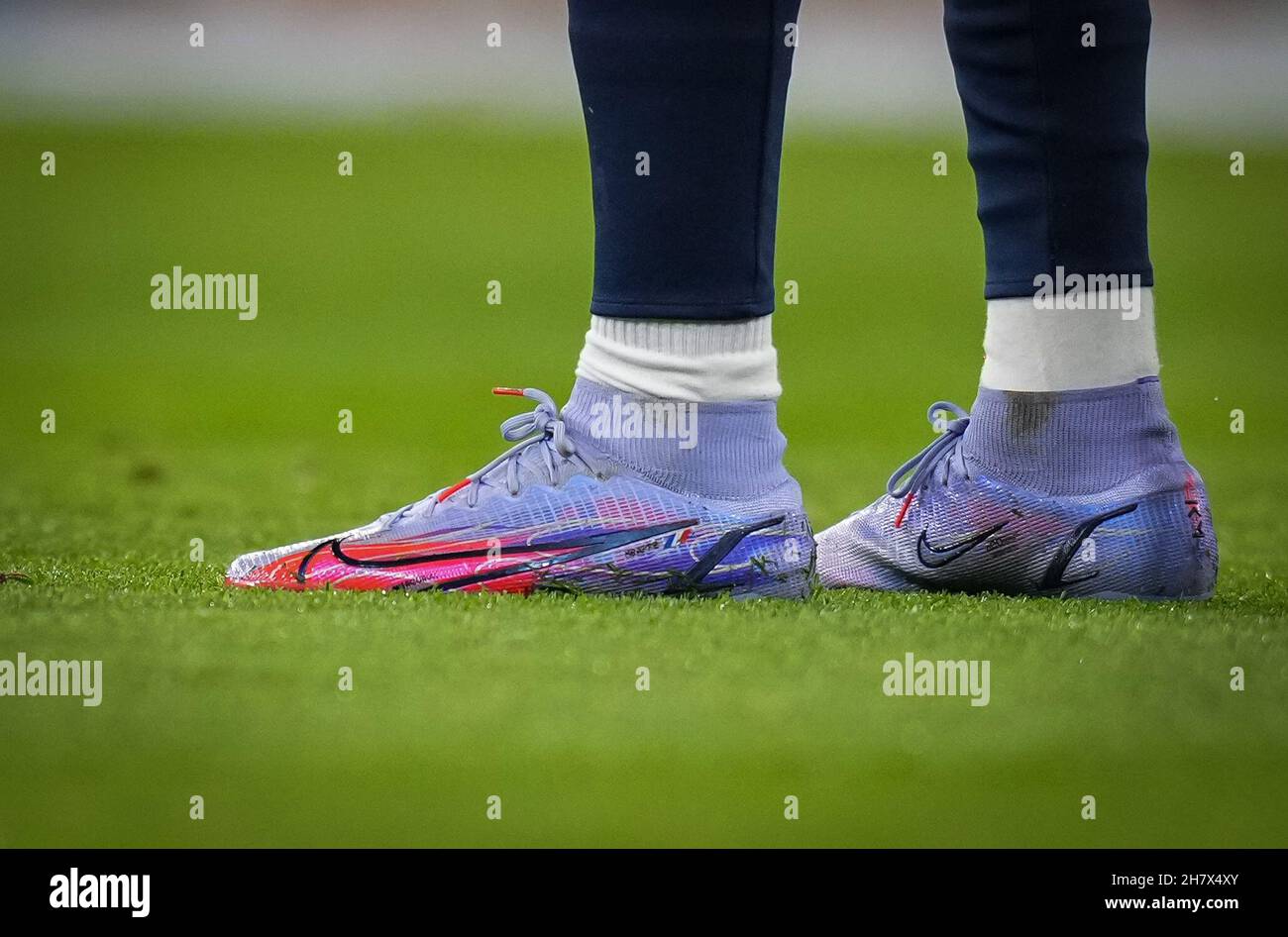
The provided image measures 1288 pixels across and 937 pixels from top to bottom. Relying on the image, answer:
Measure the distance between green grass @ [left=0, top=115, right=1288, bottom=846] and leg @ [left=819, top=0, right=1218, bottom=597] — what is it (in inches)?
2.5

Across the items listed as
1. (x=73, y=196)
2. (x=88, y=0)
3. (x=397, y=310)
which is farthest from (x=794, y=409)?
(x=88, y=0)

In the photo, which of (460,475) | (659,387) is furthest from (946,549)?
(460,475)

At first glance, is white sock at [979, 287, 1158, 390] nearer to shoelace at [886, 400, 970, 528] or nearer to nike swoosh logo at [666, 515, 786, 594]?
shoelace at [886, 400, 970, 528]

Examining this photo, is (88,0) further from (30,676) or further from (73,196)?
(30,676)

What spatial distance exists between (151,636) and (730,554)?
460 mm

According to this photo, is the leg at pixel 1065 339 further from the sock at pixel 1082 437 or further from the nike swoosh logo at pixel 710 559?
the nike swoosh logo at pixel 710 559

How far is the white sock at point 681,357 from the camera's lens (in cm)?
135

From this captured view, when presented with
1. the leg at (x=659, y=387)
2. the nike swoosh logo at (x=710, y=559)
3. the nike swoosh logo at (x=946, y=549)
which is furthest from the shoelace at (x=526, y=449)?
the nike swoosh logo at (x=946, y=549)

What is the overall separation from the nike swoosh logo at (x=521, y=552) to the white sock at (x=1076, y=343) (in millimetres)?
343

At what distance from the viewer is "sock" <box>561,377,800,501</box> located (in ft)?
4.53

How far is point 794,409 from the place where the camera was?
3.06 meters

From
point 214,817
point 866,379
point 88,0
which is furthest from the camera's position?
point 88,0

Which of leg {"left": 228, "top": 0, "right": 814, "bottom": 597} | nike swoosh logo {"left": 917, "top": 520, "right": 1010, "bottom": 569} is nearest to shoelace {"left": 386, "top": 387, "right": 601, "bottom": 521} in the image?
leg {"left": 228, "top": 0, "right": 814, "bottom": 597}

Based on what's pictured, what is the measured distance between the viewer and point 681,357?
1349 millimetres
